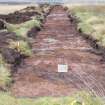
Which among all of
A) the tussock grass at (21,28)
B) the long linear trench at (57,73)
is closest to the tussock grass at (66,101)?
the long linear trench at (57,73)

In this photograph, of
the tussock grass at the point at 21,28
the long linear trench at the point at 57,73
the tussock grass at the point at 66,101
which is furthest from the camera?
the tussock grass at the point at 21,28

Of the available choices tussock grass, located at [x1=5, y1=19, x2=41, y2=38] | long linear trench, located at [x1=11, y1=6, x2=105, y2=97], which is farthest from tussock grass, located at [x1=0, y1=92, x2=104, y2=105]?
tussock grass, located at [x1=5, y1=19, x2=41, y2=38]

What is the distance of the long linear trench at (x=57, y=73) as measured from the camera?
13.7 m

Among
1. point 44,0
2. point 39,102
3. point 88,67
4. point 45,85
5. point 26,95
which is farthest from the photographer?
point 44,0

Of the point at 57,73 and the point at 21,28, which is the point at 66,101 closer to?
the point at 57,73

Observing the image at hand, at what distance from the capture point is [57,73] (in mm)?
15984

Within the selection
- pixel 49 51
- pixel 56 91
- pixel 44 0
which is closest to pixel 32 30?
pixel 49 51

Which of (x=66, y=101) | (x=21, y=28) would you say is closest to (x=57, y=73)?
(x=66, y=101)

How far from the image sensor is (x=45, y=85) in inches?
571

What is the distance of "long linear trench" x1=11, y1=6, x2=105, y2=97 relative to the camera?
13.7 metres

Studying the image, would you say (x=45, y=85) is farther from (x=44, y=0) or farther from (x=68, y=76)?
(x=44, y=0)

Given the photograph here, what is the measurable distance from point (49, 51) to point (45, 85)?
6.43m

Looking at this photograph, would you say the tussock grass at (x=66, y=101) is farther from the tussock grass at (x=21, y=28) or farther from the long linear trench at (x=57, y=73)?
the tussock grass at (x=21, y=28)

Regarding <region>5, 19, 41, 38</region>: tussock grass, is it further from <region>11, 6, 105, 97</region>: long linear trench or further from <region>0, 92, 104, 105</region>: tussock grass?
<region>0, 92, 104, 105</region>: tussock grass
